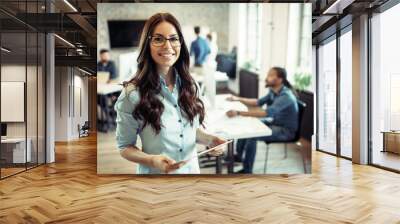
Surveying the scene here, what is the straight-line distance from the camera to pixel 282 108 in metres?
6.16

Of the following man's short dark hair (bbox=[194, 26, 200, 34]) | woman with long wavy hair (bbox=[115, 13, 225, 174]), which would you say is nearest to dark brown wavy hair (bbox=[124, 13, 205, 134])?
woman with long wavy hair (bbox=[115, 13, 225, 174])

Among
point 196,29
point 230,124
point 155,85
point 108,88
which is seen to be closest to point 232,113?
point 230,124

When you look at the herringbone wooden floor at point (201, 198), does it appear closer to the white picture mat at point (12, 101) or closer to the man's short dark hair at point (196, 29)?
the white picture mat at point (12, 101)

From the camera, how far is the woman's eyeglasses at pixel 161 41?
5.92m

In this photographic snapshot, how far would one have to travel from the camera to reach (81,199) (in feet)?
15.8

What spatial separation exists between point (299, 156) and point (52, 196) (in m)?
3.63

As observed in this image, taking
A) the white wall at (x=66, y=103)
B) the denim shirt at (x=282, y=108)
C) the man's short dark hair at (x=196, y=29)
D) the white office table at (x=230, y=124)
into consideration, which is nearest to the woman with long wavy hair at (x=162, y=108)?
the white office table at (x=230, y=124)

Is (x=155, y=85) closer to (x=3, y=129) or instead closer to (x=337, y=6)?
(x=3, y=129)

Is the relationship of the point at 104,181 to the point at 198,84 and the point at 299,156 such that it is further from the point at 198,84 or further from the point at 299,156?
the point at 299,156

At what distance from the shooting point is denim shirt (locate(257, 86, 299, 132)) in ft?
20.1

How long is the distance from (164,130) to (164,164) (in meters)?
0.54

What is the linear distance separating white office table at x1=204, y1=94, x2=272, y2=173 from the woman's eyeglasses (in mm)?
1012

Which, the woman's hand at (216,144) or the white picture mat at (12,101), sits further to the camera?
the white picture mat at (12,101)

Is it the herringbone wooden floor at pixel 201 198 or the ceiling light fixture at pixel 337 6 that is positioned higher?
the ceiling light fixture at pixel 337 6
